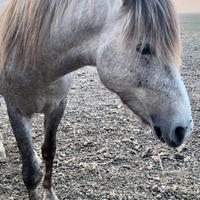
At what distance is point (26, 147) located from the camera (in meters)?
2.55

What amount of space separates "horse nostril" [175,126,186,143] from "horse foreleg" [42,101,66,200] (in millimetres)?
1181

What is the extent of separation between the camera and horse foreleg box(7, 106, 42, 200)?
2512 mm

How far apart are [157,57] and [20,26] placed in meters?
0.90

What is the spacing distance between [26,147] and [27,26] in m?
0.84

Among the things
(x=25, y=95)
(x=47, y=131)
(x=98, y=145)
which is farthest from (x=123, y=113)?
(x=25, y=95)

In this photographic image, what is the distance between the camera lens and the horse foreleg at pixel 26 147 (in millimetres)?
2512

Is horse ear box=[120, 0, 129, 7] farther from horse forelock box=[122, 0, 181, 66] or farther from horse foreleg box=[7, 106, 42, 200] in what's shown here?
horse foreleg box=[7, 106, 42, 200]

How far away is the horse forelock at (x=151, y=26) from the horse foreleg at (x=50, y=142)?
114cm

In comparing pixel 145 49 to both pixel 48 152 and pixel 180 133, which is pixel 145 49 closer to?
Result: pixel 180 133

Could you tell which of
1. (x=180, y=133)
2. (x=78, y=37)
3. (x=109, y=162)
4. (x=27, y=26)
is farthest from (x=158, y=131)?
(x=109, y=162)

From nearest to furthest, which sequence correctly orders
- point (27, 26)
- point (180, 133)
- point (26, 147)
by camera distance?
1. point (180, 133)
2. point (27, 26)
3. point (26, 147)

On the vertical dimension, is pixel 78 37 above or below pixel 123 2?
below

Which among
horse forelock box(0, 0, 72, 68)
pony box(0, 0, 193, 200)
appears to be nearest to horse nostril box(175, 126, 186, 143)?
pony box(0, 0, 193, 200)

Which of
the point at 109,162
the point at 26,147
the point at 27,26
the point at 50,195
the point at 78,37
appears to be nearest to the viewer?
the point at 78,37
